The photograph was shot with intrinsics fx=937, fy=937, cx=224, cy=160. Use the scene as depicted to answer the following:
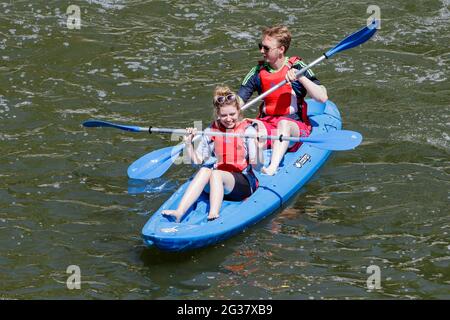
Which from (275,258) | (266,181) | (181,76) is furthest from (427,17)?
(275,258)

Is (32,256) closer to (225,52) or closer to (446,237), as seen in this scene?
(446,237)

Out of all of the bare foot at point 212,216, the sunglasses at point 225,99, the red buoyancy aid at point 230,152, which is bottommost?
the bare foot at point 212,216

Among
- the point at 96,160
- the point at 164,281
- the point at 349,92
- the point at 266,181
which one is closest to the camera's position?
the point at 164,281

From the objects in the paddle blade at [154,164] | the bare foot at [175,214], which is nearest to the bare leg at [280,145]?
the paddle blade at [154,164]

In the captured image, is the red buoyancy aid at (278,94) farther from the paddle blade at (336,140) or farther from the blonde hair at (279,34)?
the paddle blade at (336,140)

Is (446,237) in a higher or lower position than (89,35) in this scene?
lower

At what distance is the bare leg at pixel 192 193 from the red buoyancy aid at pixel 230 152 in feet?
0.78

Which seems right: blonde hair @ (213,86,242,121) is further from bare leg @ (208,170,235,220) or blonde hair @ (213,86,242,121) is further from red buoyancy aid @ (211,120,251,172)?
bare leg @ (208,170,235,220)

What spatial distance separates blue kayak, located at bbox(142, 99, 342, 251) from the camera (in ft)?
20.3

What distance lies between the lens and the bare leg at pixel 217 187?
6.51m

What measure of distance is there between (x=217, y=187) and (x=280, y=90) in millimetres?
1375

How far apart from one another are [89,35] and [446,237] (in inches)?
212

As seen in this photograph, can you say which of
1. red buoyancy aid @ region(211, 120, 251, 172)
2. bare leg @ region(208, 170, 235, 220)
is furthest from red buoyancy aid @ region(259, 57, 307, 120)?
bare leg @ region(208, 170, 235, 220)

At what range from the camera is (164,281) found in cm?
606
